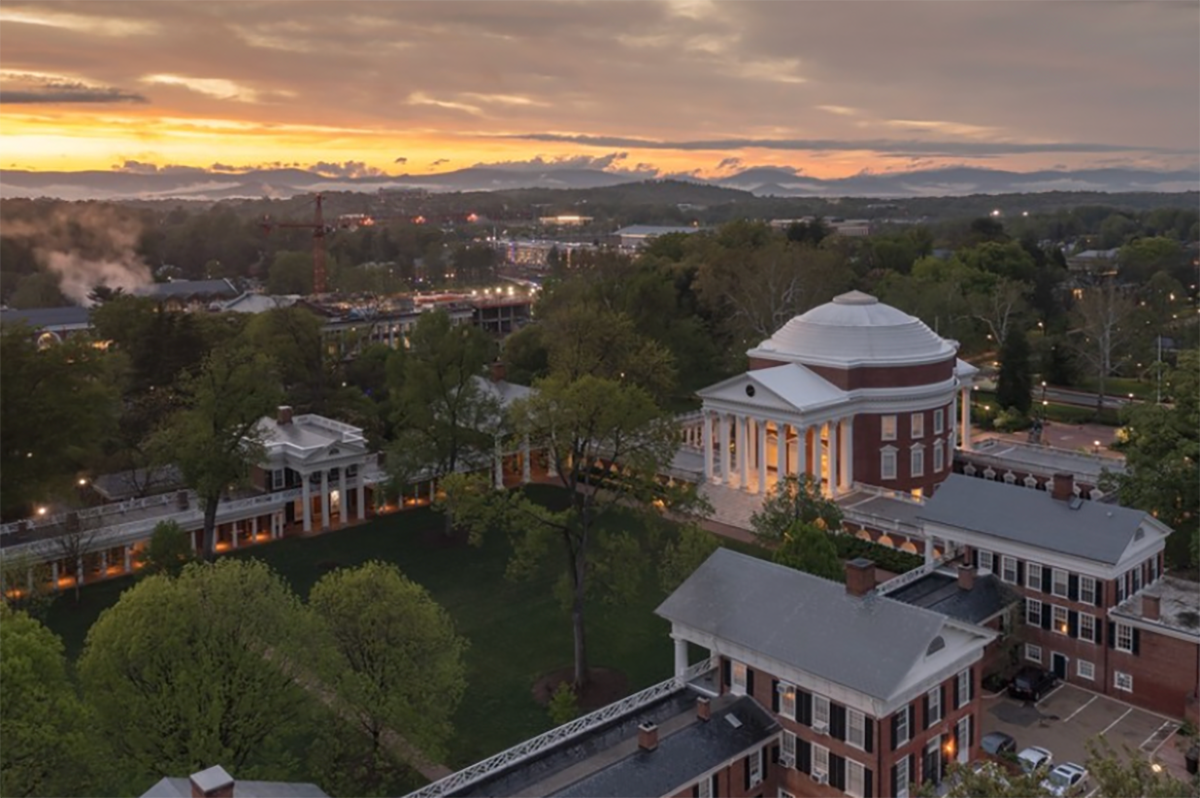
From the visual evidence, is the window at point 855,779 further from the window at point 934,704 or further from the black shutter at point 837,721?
the window at point 934,704

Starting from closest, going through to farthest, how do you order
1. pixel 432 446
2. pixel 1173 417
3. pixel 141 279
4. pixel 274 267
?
pixel 1173 417, pixel 432 446, pixel 274 267, pixel 141 279

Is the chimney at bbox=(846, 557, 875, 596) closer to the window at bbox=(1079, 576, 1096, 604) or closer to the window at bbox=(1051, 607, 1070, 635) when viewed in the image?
the window at bbox=(1079, 576, 1096, 604)

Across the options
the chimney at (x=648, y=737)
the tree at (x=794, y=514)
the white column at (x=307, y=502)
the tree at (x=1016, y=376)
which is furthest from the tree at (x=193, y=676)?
the tree at (x=1016, y=376)

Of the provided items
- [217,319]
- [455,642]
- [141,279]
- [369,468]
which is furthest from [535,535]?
[141,279]

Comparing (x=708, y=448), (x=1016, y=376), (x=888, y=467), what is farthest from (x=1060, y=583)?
(x=1016, y=376)

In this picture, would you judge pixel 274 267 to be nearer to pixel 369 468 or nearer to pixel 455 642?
pixel 369 468
